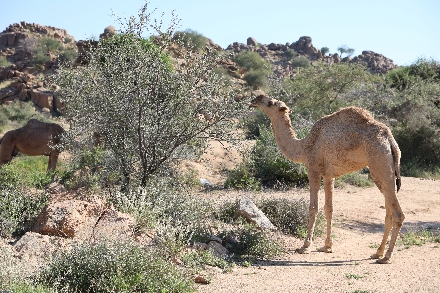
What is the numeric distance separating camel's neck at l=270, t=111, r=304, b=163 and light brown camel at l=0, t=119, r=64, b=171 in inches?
232

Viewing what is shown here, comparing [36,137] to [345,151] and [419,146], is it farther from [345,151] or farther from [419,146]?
[419,146]

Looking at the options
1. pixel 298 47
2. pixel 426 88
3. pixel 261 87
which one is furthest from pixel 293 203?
pixel 298 47

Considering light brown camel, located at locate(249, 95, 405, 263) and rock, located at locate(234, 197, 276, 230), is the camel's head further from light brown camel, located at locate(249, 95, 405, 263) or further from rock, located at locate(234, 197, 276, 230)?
rock, located at locate(234, 197, 276, 230)

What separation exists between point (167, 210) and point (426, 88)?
65.3 ft

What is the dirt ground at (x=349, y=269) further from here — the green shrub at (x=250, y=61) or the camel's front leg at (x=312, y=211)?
the green shrub at (x=250, y=61)

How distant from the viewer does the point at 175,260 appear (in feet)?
20.7

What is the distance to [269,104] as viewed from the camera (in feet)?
28.9

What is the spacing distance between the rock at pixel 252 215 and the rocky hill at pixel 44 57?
1810 centimetres

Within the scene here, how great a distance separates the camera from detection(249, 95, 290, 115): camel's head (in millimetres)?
8719

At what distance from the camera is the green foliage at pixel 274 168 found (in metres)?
14.0

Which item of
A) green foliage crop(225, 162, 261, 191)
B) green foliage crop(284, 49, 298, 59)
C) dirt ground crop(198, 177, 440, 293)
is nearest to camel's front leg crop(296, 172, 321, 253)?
dirt ground crop(198, 177, 440, 293)

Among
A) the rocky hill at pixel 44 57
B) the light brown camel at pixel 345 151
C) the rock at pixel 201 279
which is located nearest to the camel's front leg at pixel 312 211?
the light brown camel at pixel 345 151

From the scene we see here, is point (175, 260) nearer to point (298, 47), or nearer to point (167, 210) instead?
point (167, 210)

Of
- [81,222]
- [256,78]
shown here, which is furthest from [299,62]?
Answer: [81,222]
